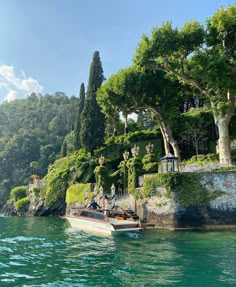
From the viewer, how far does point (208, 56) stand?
1046 inches

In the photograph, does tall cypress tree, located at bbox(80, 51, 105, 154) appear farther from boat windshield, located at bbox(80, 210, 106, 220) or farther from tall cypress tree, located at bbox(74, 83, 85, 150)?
boat windshield, located at bbox(80, 210, 106, 220)

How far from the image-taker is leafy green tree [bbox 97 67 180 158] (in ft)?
116

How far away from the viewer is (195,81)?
96.5ft

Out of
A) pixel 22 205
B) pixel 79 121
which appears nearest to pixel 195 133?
pixel 79 121

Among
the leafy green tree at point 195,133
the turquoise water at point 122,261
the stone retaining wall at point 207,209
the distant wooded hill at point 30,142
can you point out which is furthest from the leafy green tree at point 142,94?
the distant wooded hill at point 30,142

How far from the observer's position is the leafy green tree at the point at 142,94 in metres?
35.4

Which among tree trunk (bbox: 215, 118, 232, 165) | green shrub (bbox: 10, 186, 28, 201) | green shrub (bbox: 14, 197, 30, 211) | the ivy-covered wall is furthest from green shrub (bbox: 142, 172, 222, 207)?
green shrub (bbox: 10, 186, 28, 201)

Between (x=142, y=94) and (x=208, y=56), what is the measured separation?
10495 mm

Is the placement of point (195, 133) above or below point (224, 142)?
above

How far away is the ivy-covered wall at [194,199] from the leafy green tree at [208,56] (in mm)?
4297

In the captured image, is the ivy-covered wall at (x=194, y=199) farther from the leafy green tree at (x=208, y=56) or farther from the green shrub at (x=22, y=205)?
the green shrub at (x=22, y=205)

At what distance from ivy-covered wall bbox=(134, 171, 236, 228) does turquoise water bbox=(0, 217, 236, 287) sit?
2.81m

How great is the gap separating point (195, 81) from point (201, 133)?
13689 mm

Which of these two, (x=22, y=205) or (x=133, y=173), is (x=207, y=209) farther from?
(x=22, y=205)
